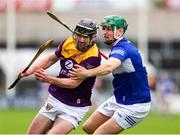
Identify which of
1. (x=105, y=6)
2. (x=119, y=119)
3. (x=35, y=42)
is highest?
(x=119, y=119)

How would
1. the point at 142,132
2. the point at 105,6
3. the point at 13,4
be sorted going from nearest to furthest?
1. the point at 142,132
2. the point at 13,4
3. the point at 105,6

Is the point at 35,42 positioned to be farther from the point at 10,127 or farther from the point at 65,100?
the point at 65,100


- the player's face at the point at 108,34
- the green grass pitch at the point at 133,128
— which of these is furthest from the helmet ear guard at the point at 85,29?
the green grass pitch at the point at 133,128

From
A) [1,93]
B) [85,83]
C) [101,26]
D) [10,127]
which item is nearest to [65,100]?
[85,83]

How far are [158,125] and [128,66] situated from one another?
13557 millimetres

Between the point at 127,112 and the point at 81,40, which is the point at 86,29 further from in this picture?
the point at 127,112

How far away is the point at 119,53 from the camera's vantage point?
1270cm

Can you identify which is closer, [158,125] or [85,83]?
[85,83]

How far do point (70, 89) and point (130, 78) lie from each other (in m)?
0.96

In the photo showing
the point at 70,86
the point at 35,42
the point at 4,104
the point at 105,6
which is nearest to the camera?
the point at 70,86

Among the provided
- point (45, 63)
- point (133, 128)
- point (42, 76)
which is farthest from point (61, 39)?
point (42, 76)

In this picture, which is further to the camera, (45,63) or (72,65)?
(45,63)

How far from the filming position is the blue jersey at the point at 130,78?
12961 mm

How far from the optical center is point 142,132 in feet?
75.6
